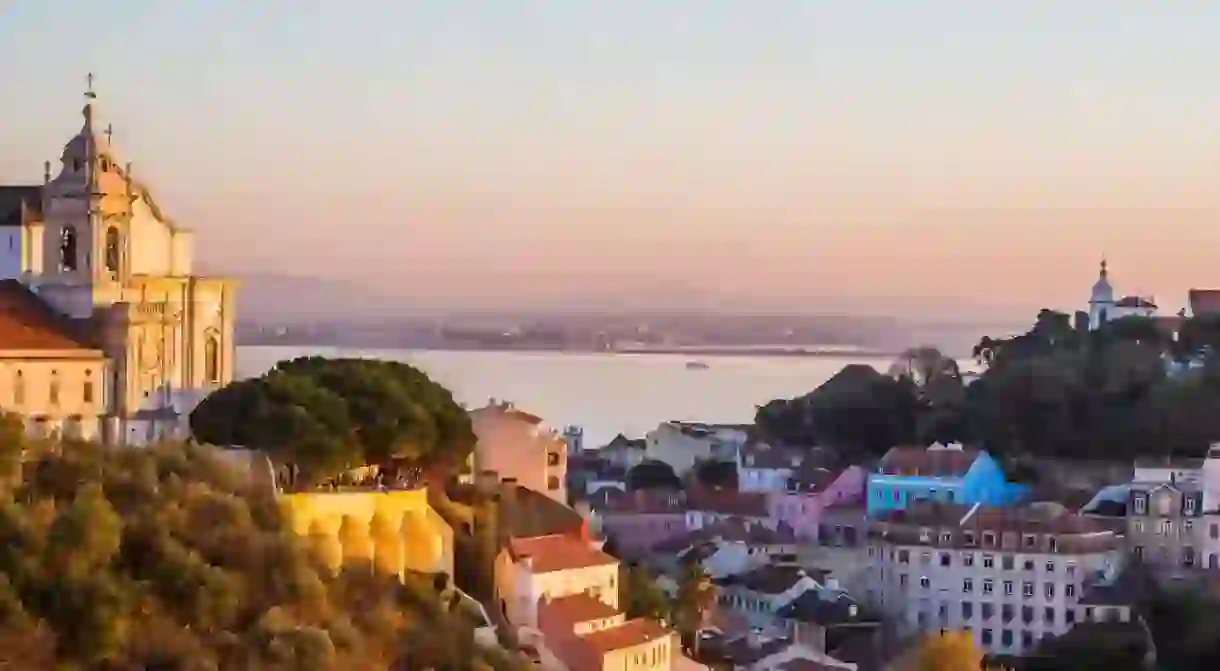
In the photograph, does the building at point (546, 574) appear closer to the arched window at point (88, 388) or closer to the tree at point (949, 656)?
the tree at point (949, 656)

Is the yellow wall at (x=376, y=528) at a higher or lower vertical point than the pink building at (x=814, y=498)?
higher

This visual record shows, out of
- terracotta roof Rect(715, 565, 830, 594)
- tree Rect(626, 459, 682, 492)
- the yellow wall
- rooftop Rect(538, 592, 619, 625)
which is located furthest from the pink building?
the yellow wall

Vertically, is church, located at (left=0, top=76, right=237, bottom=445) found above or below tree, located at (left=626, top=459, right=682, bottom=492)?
above

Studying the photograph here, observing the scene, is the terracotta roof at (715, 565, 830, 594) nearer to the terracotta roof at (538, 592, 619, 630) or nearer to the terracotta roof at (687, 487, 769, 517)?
the terracotta roof at (687, 487, 769, 517)

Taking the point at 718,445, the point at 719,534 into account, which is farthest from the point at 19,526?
the point at 718,445

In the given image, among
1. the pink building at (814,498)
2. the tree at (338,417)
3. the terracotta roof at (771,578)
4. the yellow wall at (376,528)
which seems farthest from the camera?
the pink building at (814,498)

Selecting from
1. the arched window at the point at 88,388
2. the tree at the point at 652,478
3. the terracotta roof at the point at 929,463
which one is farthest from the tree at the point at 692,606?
the tree at the point at 652,478

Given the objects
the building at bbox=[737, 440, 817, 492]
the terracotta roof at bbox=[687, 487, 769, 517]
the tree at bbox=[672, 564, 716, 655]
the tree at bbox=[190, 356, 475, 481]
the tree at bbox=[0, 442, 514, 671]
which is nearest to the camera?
the tree at bbox=[0, 442, 514, 671]
